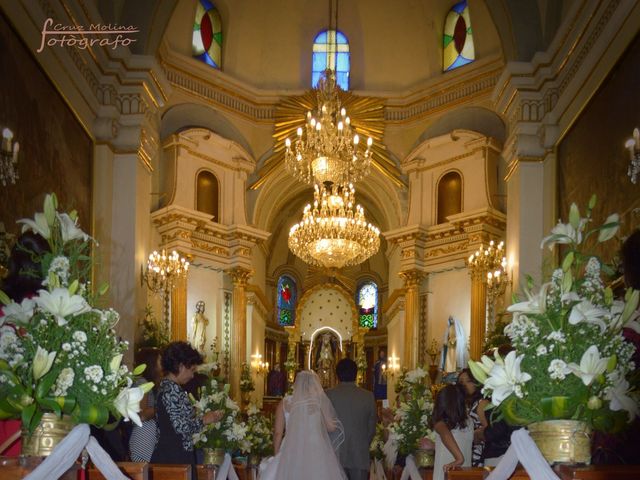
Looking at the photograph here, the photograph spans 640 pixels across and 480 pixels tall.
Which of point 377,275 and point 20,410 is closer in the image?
point 20,410

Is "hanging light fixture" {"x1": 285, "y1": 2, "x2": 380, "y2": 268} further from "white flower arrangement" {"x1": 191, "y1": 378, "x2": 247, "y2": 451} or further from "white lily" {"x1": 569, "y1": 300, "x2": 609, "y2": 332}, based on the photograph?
"white lily" {"x1": 569, "y1": 300, "x2": 609, "y2": 332}

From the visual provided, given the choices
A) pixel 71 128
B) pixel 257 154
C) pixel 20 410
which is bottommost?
pixel 20 410

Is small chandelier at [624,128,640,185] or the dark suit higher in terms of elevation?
small chandelier at [624,128,640,185]

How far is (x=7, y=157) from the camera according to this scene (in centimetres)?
925

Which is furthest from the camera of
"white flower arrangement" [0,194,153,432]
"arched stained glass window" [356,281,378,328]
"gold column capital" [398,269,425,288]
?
"arched stained glass window" [356,281,378,328]

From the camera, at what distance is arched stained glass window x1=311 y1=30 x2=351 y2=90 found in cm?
2492

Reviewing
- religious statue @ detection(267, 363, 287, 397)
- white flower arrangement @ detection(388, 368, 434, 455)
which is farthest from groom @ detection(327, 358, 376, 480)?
religious statue @ detection(267, 363, 287, 397)

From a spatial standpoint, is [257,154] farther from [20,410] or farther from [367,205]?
[20,410]

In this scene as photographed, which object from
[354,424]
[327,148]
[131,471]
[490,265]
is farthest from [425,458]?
[327,148]

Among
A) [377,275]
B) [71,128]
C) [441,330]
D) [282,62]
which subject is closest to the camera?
[71,128]

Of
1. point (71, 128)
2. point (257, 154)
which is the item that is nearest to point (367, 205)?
point (257, 154)

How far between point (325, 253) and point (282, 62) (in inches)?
232

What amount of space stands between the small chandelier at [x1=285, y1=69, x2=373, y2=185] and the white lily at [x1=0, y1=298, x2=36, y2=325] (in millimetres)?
15077

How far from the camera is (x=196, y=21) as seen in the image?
23.3 metres
